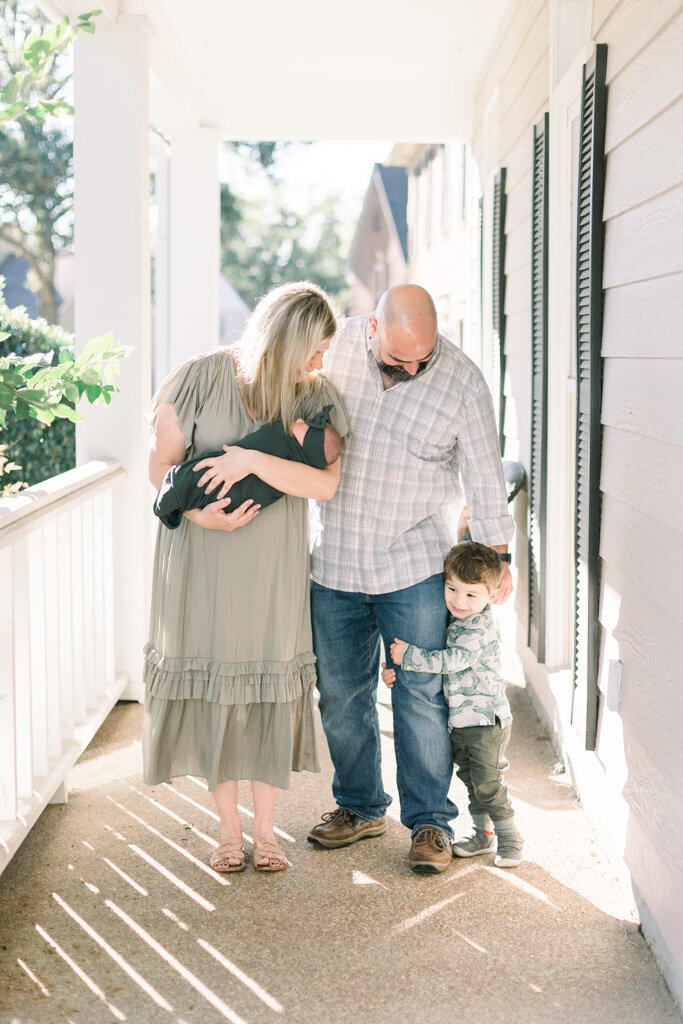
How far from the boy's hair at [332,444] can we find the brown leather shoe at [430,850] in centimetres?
107

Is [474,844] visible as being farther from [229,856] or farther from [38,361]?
[38,361]

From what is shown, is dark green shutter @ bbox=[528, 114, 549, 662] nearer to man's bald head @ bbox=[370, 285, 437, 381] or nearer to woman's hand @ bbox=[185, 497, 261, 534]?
man's bald head @ bbox=[370, 285, 437, 381]

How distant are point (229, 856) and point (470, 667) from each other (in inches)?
32.7

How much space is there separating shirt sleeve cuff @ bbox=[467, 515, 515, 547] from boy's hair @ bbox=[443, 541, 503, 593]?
59mm

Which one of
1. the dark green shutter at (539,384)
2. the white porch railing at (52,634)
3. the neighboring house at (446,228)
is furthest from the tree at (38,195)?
the white porch railing at (52,634)

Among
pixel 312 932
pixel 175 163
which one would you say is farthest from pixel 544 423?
pixel 175 163

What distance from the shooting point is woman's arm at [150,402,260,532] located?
8.67 ft

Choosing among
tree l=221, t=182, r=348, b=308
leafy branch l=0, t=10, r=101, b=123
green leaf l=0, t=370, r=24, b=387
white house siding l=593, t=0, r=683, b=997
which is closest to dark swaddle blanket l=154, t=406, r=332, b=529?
green leaf l=0, t=370, r=24, b=387

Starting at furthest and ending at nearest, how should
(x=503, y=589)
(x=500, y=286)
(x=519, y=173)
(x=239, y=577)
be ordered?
(x=500, y=286) → (x=519, y=173) → (x=503, y=589) → (x=239, y=577)

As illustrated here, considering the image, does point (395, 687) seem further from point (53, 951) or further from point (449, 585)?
point (53, 951)

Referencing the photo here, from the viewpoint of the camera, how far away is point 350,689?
9.91 ft

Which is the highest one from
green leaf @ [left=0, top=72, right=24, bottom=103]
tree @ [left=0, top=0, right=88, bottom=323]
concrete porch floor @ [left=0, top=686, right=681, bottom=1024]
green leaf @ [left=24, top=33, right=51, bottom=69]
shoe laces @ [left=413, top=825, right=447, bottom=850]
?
tree @ [left=0, top=0, right=88, bottom=323]

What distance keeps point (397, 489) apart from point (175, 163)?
184 inches

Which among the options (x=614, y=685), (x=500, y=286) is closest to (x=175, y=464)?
(x=614, y=685)
